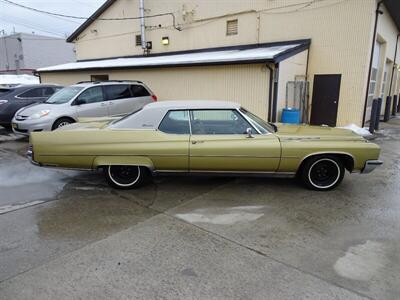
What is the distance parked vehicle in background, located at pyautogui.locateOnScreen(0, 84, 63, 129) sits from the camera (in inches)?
389

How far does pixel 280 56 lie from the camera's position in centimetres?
934

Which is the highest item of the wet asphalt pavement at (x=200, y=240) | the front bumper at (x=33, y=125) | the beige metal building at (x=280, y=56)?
the beige metal building at (x=280, y=56)

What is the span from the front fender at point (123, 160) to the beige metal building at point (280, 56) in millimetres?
5802

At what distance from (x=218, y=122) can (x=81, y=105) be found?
5.28 metres

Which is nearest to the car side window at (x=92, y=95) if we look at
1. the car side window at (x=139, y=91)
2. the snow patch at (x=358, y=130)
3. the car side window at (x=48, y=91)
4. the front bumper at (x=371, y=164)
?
the car side window at (x=139, y=91)

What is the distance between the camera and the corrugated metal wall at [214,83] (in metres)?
9.73

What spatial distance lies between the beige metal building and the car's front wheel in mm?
5817

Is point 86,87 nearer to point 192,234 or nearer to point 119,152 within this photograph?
point 119,152

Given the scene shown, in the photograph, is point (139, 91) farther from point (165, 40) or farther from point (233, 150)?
point (165, 40)

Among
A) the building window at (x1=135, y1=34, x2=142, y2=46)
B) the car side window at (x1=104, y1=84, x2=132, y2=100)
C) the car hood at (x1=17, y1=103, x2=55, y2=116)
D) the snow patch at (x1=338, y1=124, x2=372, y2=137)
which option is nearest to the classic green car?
the car hood at (x1=17, y1=103, x2=55, y2=116)

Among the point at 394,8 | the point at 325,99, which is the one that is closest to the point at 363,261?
the point at 325,99

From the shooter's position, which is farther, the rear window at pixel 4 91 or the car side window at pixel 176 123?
the rear window at pixel 4 91

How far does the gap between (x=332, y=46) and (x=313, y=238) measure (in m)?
9.04

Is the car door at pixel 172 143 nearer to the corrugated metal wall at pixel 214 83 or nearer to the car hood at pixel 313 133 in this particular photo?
the car hood at pixel 313 133
